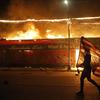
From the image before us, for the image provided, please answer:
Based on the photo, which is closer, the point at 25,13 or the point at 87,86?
the point at 87,86

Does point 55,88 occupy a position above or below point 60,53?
below

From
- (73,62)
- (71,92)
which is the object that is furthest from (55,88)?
(73,62)

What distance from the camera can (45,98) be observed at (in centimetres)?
1266

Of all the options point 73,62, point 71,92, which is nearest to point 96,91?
point 71,92

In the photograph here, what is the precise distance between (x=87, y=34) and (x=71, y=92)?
2568 cm

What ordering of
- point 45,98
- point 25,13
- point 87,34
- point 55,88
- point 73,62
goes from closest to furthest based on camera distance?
point 45,98 < point 55,88 < point 73,62 < point 87,34 < point 25,13

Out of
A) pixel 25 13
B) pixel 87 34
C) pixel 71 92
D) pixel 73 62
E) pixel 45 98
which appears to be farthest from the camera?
pixel 25 13

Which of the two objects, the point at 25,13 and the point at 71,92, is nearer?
the point at 71,92

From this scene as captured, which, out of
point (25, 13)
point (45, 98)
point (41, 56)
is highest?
point (25, 13)

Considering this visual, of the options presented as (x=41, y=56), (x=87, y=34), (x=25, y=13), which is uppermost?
(x=25, y=13)

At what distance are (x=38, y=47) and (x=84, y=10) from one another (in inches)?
813

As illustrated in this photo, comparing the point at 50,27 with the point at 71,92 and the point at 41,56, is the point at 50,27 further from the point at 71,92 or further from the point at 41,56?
the point at 71,92

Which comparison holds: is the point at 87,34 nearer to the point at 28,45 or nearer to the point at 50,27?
the point at 50,27

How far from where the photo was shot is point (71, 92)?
1414 cm
